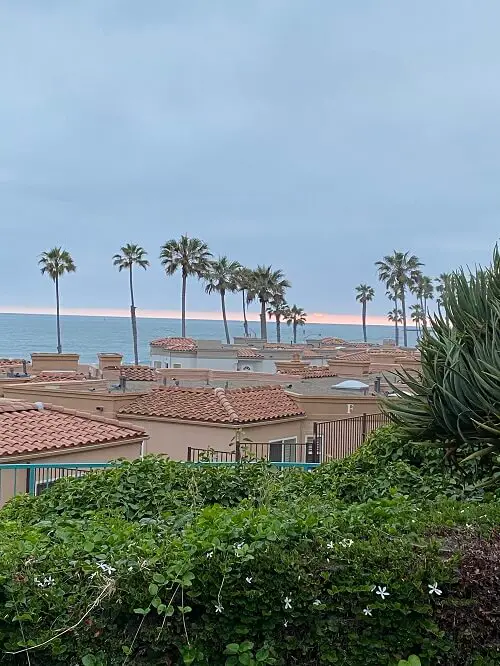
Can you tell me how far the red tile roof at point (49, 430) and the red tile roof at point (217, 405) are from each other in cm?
521

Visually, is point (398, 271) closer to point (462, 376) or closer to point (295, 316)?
point (295, 316)

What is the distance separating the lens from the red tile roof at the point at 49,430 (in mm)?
15844

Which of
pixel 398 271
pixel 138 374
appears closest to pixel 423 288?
pixel 398 271

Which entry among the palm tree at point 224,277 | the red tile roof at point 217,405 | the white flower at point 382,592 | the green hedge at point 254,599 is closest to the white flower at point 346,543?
the green hedge at point 254,599

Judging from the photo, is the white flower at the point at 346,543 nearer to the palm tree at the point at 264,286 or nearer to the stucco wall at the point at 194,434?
the stucco wall at the point at 194,434

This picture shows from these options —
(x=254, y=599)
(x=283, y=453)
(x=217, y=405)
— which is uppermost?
(x=254, y=599)

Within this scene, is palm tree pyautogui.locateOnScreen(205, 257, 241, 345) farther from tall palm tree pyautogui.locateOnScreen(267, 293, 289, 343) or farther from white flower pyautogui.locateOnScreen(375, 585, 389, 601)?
white flower pyautogui.locateOnScreen(375, 585, 389, 601)

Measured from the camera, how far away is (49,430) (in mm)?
17234

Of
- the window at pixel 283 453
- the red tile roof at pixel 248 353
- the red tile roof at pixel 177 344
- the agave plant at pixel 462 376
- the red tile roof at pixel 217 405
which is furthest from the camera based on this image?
the red tile roof at pixel 177 344

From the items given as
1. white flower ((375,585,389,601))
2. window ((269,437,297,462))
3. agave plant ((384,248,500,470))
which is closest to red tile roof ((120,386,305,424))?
window ((269,437,297,462))

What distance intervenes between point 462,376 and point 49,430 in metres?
12.4

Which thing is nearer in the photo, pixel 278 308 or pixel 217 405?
pixel 217 405

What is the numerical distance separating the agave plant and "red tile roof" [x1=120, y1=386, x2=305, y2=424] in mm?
15309

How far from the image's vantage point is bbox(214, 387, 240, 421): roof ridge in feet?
75.8
